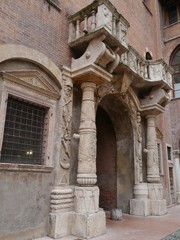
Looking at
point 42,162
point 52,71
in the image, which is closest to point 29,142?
point 42,162

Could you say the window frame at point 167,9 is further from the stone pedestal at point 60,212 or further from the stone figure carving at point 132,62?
the stone pedestal at point 60,212

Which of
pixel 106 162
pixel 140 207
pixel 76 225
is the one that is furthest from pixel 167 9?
pixel 76 225

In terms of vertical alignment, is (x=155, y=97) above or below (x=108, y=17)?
below

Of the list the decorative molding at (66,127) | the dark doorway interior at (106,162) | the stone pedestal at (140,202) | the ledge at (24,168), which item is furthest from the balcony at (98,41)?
the stone pedestal at (140,202)

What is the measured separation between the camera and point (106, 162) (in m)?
9.80

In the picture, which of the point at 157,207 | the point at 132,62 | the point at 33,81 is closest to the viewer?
the point at 33,81

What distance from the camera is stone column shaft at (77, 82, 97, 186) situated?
563 centimetres

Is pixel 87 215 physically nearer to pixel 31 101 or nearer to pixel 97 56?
pixel 31 101

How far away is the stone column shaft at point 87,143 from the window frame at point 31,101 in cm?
74

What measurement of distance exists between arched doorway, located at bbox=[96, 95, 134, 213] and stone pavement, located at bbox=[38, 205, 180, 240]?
126cm

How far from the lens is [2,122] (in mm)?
4652

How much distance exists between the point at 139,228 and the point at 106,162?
3.81m

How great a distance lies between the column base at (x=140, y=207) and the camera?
8.14 metres

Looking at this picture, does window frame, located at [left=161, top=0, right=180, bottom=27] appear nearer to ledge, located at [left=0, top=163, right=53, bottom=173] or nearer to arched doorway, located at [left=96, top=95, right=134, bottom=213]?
arched doorway, located at [left=96, top=95, right=134, bottom=213]
